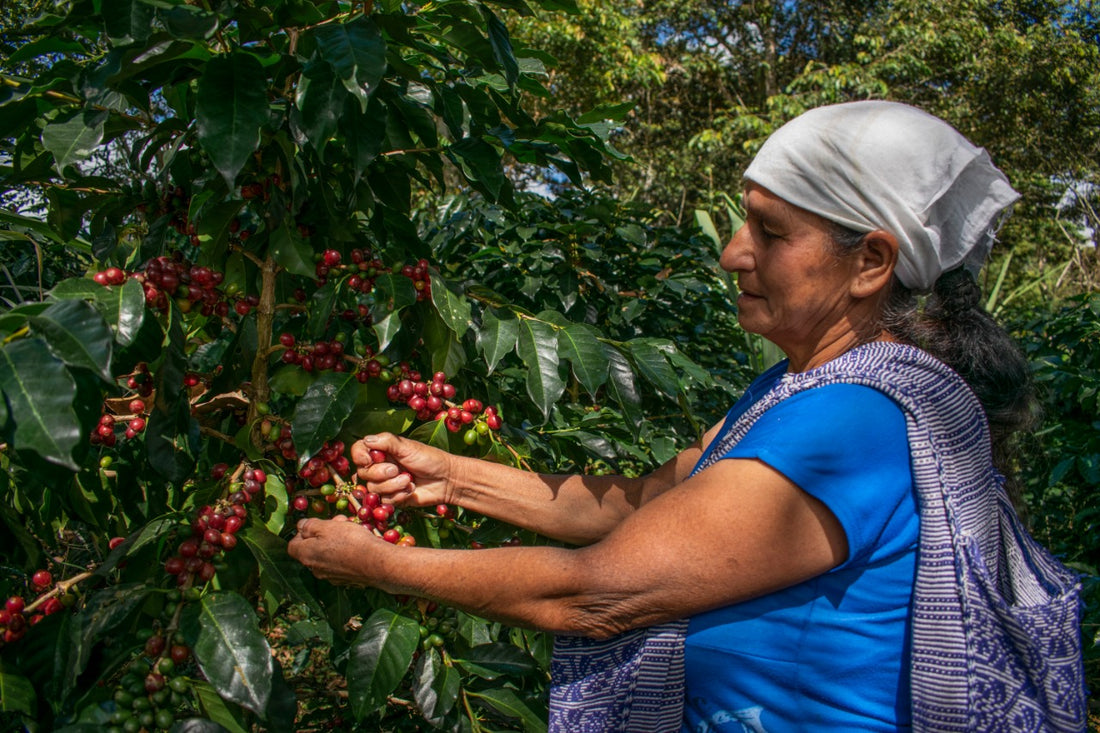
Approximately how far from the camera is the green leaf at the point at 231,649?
110cm

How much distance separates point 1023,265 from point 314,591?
59.0 ft

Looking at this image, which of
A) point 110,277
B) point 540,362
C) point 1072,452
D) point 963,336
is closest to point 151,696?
point 110,277

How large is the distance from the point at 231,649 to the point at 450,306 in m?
0.64

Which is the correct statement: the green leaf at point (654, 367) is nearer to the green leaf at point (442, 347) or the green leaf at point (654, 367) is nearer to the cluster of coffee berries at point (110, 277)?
the green leaf at point (442, 347)

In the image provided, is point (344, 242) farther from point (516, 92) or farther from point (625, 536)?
point (625, 536)

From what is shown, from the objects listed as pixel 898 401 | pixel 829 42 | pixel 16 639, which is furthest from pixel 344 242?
pixel 829 42

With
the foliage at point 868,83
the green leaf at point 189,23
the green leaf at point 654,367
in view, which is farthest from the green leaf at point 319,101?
the foliage at point 868,83

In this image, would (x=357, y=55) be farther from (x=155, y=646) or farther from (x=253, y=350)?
(x=155, y=646)

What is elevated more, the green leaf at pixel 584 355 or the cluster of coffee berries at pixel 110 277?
the cluster of coffee berries at pixel 110 277

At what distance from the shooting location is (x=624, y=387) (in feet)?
5.21

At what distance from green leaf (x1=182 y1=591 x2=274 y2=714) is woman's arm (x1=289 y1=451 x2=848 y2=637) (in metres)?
0.22

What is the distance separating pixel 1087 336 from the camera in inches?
166

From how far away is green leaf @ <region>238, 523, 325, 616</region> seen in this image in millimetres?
1286

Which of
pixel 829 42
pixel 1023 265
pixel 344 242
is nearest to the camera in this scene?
pixel 344 242
